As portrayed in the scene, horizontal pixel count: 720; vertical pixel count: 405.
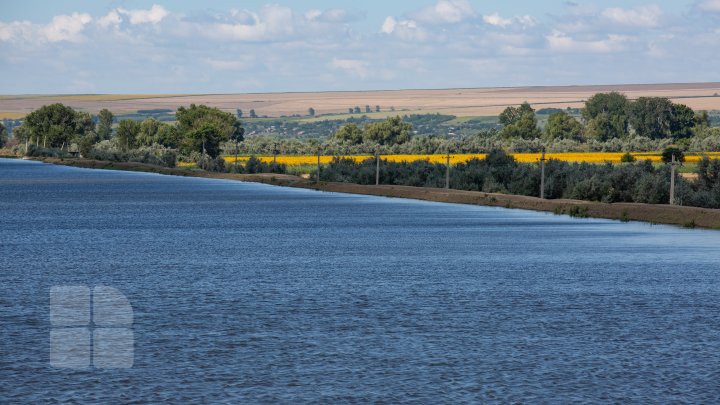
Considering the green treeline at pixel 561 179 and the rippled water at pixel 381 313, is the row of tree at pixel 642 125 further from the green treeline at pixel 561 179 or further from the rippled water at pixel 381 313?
the rippled water at pixel 381 313

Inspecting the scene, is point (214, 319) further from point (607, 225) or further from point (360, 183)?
point (360, 183)

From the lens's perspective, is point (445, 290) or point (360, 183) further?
point (360, 183)

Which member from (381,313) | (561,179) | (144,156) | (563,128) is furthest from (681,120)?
(381,313)

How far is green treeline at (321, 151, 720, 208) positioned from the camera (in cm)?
6116

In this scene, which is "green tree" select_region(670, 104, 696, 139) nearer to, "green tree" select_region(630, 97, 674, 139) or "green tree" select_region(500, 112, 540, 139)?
"green tree" select_region(630, 97, 674, 139)

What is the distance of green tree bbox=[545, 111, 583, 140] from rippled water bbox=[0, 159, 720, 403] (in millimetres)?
151090

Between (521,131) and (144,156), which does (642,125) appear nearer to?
(521,131)

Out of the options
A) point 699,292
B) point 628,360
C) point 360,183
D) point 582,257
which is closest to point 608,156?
point 360,183

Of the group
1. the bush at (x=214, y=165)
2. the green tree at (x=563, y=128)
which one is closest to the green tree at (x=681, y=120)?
the green tree at (x=563, y=128)

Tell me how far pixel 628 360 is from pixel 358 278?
1051cm

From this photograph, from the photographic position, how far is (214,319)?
18672 millimetres

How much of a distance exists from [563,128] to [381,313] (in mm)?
176615

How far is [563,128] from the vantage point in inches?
7594

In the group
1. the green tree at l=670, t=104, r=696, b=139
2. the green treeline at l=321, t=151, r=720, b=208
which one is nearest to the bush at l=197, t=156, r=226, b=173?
the green treeline at l=321, t=151, r=720, b=208
